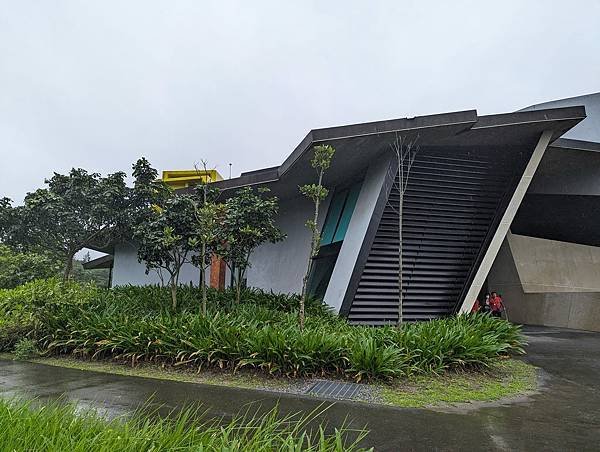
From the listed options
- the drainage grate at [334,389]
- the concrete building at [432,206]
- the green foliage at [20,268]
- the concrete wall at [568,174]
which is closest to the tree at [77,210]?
the green foliage at [20,268]

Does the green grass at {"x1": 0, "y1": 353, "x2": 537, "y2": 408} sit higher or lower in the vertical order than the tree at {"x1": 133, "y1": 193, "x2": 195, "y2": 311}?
lower

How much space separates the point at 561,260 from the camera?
669 inches

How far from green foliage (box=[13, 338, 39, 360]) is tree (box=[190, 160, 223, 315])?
10.5 feet

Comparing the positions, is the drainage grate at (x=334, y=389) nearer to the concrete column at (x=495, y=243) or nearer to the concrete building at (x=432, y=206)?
the concrete building at (x=432, y=206)

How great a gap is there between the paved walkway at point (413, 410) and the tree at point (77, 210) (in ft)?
34.0

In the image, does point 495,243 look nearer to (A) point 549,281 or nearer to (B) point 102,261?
(A) point 549,281

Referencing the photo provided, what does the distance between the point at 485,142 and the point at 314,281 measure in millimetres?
6802

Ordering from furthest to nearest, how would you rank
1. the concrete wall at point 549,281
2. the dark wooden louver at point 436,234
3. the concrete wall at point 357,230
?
the concrete wall at point 549,281 < the dark wooden louver at point 436,234 < the concrete wall at point 357,230

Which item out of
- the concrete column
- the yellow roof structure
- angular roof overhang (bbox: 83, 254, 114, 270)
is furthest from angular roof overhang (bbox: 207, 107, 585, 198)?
angular roof overhang (bbox: 83, 254, 114, 270)

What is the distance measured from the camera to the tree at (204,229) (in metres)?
9.43

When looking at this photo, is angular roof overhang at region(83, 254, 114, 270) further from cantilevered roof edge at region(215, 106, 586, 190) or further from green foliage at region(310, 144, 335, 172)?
green foliage at region(310, 144, 335, 172)

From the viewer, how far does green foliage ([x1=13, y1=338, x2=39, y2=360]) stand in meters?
8.70

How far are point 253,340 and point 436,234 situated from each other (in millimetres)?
7356

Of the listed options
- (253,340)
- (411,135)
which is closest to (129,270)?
(411,135)
